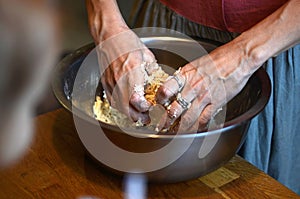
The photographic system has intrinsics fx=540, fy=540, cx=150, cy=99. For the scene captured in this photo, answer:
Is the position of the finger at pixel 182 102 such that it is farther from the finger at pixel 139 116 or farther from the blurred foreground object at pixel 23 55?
the blurred foreground object at pixel 23 55

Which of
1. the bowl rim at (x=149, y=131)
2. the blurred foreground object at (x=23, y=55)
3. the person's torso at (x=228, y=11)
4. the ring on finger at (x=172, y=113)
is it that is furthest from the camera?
the blurred foreground object at (x=23, y=55)

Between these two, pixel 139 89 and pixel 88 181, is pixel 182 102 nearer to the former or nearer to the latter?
pixel 139 89

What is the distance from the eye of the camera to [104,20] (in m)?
1.10

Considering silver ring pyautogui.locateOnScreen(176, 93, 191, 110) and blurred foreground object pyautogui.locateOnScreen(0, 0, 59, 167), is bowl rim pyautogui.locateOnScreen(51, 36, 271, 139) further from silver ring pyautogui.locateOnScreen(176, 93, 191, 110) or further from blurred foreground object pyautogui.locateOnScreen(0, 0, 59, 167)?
blurred foreground object pyautogui.locateOnScreen(0, 0, 59, 167)

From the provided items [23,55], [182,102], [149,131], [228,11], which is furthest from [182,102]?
[23,55]

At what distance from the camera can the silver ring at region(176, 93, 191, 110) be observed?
3.09 ft

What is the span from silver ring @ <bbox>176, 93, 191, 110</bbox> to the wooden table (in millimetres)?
127

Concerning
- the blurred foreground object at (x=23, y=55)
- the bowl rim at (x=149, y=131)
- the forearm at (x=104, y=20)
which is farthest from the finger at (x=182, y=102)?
the blurred foreground object at (x=23, y=55)

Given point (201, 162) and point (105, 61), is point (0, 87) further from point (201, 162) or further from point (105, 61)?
point (201, 162)

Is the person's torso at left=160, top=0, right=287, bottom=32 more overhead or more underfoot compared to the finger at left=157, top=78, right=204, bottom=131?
more overhead

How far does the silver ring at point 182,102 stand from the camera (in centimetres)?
94

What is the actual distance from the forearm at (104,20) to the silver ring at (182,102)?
0.70ft

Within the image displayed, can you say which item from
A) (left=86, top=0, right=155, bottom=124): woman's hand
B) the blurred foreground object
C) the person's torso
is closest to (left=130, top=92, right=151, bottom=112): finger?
(left=86, top=0, right=155, bottom=124): woman's hand

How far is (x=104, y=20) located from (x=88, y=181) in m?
0.35
